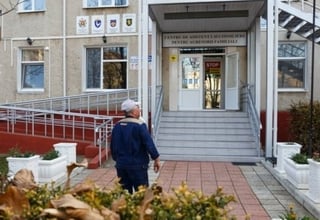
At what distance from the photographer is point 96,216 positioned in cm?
201

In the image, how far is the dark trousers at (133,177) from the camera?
16.7ft

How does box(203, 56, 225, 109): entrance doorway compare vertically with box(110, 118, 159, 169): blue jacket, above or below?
above

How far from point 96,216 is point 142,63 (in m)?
8.89

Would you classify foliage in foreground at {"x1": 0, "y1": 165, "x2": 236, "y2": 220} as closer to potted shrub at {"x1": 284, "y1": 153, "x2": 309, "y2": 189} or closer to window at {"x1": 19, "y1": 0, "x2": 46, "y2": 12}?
potted shrub at {"x1": 284, "y1": 153, "x2": 309, "y2": 189}

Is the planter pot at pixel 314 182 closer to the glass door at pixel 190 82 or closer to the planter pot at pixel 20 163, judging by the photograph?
the planter pot at pixel 20 163

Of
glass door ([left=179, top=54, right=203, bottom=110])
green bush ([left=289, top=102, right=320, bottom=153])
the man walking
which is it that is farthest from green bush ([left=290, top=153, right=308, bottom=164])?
glass door ([left=179, top=54, right=203, bottom=110])

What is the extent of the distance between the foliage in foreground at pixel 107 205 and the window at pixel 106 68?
41.9ft

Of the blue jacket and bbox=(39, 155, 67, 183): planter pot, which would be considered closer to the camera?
the blue jacket

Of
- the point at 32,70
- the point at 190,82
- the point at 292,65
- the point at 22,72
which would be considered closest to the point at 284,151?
the point at 292,65

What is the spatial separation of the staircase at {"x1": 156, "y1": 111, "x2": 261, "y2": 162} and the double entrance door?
2.18 m

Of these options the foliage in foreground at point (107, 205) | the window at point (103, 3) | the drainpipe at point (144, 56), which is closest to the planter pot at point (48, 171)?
the drainpipe at point (144, 56)

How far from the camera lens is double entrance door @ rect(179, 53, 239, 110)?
15234 mm

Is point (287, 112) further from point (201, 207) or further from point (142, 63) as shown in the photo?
point (201, 207)

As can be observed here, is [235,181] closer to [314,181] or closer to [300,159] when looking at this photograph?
[300,159]
